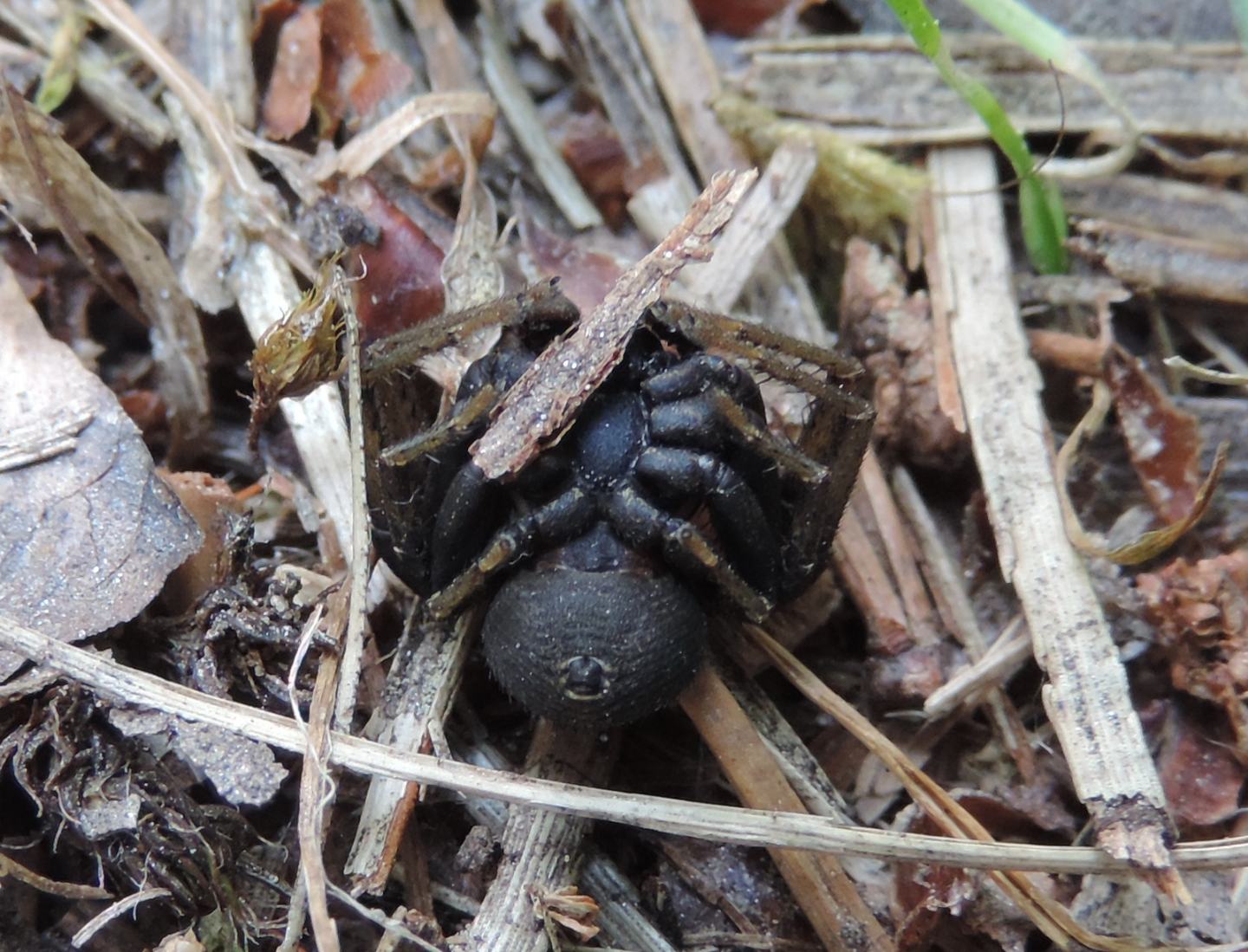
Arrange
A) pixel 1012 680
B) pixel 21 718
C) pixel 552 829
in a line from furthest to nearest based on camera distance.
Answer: pixel 1012 680 → pixel 552 829 → pixel 21 718

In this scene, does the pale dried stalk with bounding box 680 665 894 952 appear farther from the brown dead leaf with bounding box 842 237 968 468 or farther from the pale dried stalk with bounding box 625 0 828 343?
the pale dried stalk with bounding box 625 0 828 343

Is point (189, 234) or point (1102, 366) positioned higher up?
point (189, 234)

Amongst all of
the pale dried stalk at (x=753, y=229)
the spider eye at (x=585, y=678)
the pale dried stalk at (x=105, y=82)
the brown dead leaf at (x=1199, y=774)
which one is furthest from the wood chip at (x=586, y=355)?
the pale dried stalk at (x=105, y=82)

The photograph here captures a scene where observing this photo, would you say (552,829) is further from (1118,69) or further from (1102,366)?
(1118,69)

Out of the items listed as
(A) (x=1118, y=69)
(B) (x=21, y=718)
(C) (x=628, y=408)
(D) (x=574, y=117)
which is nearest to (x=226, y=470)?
(B) (x=21, y=718)

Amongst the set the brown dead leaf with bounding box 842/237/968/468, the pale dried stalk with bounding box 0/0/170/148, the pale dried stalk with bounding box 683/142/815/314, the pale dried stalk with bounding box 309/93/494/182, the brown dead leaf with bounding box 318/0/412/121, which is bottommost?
the brown dead leaf with bounding box 842/237/968/468

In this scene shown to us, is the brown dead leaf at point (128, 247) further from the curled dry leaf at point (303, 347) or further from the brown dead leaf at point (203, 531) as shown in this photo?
the curled dry leaf at point (303, 347)

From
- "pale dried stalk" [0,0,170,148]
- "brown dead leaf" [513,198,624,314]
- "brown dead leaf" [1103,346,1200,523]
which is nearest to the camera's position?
"brown dead leaf" [1103,346,1200,523]

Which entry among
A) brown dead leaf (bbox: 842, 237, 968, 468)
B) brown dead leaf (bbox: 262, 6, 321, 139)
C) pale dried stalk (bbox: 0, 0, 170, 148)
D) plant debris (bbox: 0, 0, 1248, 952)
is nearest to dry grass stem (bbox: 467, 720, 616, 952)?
plant debris (bbox: 0, 0, 1248, 952)
